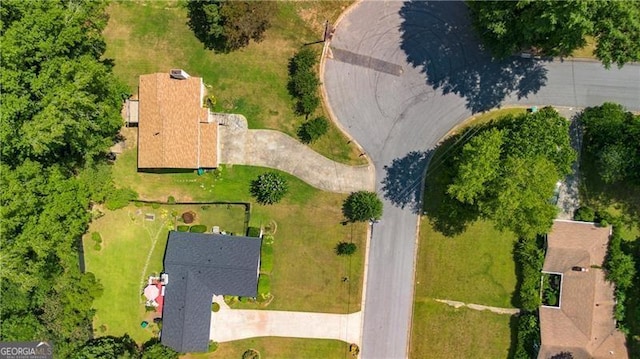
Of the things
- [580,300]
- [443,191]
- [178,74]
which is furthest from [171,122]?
[580,300]

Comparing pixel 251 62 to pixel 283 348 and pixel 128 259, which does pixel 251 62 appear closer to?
pixel 128 259

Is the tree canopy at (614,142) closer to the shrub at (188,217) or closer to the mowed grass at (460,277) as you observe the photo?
the mowed grass at (460,277)

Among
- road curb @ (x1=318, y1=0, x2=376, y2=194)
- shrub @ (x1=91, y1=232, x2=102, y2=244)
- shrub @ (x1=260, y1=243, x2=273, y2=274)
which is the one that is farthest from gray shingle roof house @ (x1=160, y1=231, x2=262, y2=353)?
road curb @ (x1=318, y1=0, x2=376, y2=194)

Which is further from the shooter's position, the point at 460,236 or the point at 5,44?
→ the point at 460,236

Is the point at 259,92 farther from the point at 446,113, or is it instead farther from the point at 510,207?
the point at 510,207

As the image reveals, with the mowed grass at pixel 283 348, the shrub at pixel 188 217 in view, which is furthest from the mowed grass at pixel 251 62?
the mowed grass at pixel 283 348

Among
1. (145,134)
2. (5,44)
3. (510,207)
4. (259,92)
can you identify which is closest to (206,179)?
(145,134)
